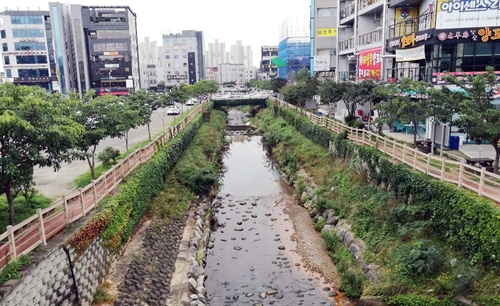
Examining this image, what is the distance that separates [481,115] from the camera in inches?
527

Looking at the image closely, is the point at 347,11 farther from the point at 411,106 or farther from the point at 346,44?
the point at 411,106

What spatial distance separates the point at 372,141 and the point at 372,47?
1546 centimetres

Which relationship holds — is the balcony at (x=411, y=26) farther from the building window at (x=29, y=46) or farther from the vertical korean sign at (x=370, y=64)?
the building window at (x=29, y=46)

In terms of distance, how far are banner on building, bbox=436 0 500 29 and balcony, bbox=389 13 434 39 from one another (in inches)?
89.9

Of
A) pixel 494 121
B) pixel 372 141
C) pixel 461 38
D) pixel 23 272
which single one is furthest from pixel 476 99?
pixel 23 272

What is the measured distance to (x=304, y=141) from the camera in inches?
1254

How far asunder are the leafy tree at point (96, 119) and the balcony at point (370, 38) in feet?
77.1

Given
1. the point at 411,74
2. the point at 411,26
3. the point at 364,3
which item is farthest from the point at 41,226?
the point at 364,3

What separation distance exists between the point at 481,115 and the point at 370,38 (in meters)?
22.5

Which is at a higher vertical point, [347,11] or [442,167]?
[347,11]

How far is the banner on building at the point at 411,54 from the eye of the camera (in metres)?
23.7

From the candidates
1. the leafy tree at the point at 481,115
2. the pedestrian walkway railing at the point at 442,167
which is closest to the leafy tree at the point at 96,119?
the pedestrian walkway railing at the point at 442,167

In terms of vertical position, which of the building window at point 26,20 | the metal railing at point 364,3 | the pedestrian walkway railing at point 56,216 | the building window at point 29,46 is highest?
the building window at point 26,20

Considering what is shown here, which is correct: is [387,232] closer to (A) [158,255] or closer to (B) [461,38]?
(A) [158,255]
